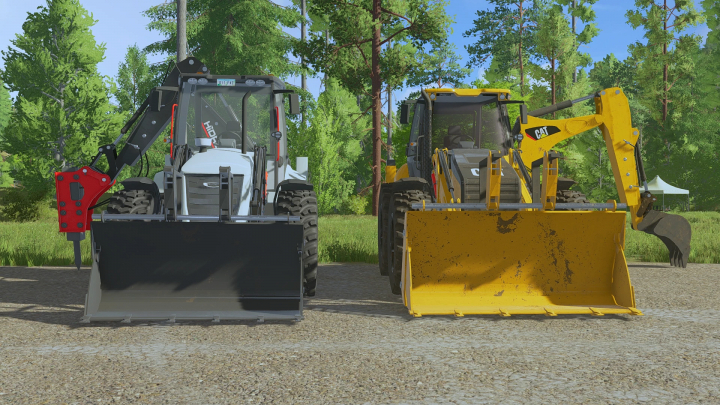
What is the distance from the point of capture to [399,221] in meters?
7.57

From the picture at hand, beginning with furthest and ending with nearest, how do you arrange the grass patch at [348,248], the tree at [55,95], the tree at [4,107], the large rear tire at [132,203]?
the tree at [4,107] → the tree at [55,95] → the grass patch at [348,248] → the large rear tire at [132,203]

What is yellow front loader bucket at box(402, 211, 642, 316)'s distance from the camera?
687cm

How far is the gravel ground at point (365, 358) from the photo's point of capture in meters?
4.18

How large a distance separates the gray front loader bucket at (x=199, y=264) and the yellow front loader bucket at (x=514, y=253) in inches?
56.6

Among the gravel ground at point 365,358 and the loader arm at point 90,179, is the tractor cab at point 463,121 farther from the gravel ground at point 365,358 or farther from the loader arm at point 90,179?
the loader arm at point 90,179

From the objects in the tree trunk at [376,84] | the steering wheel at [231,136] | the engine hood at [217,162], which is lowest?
the engine hood at [217,162]

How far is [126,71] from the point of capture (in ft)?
149

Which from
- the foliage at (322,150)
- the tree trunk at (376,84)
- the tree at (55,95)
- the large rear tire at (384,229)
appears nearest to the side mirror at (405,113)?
the large rear tire at (384,229)

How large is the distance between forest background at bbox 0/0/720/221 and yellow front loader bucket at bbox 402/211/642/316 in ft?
59.1

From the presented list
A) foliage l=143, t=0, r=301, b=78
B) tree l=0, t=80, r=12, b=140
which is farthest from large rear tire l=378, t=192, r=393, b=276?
tree l=0, t=80, r=12, b=140

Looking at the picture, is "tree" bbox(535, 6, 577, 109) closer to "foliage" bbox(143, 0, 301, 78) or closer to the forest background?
the forest background

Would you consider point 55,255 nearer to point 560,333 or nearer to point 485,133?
point 485,133

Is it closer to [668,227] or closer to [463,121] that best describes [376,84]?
[463,121]

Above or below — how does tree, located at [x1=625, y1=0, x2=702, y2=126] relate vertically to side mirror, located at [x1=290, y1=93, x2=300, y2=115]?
above
